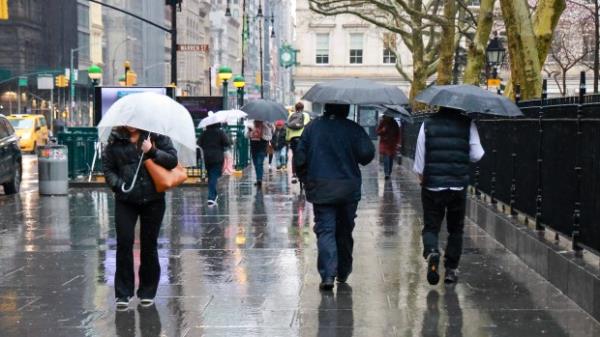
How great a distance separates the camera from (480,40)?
2355 cm

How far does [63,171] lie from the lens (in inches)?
745

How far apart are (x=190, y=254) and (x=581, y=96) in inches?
187

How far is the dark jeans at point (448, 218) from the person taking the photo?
8820 mm

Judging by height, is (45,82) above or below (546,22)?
above

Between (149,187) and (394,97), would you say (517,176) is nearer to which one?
(394,97)

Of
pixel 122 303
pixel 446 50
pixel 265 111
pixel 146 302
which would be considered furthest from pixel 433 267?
pixel 446 50

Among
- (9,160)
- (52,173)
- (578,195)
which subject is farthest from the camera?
(9,160)

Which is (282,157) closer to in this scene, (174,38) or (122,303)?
(174,38)

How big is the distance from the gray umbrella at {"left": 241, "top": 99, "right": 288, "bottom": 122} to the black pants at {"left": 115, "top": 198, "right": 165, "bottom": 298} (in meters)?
12.3

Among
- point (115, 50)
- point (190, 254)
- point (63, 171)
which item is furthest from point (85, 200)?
point (115, 50)

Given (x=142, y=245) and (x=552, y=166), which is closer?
(x=142, y=245)

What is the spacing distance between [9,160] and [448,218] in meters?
12.5

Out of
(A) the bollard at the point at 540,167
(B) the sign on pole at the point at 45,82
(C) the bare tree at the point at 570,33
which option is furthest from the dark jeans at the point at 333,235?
(B) the sign on pole at the point at 45,82

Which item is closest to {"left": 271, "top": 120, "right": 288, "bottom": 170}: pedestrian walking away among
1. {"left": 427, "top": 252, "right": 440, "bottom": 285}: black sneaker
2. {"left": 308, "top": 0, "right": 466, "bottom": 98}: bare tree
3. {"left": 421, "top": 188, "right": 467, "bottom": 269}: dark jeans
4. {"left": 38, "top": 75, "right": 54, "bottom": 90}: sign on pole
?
{"left": 308, "top": 0, "right": 466, "bottom": 98}: bare tree
